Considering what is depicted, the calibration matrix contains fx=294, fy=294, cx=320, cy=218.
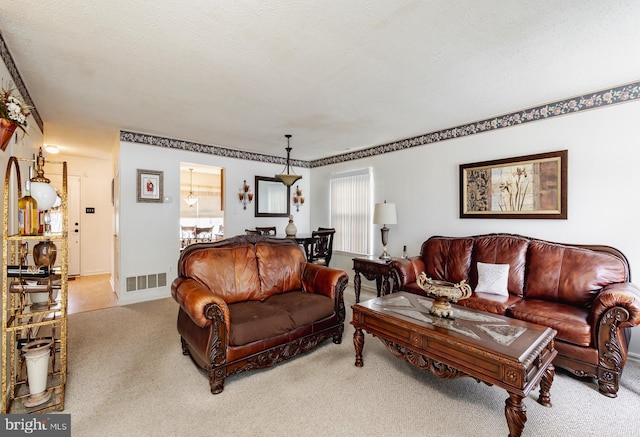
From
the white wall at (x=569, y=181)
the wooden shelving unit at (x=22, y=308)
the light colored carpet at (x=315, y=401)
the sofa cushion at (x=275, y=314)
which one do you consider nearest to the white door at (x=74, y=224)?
the light colored carpet at (x=315, y=401)

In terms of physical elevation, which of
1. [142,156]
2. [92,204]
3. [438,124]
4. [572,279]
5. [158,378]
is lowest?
[158,378]

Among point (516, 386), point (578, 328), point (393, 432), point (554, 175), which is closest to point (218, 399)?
point (393, 432)

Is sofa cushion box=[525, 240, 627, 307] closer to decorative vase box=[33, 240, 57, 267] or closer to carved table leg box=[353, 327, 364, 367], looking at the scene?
carved table leg box=[353, 327, 364, 367]

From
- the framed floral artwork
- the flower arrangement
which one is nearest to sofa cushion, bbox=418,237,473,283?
the framed floral artwork

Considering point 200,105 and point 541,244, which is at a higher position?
point 200,105

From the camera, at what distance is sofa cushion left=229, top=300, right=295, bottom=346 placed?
7.26 ft

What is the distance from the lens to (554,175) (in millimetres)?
3133

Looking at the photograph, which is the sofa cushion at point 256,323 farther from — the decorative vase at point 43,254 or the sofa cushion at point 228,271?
the decorative vase at point 43,254

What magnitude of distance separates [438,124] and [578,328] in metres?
2.70

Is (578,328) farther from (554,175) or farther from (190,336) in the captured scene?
(190,336)

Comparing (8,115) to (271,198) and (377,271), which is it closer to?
(377,271)

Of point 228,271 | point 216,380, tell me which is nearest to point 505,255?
point 228,271

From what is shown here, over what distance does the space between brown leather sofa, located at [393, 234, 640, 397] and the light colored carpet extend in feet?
0.96

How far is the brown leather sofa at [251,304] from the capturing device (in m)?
2.14
